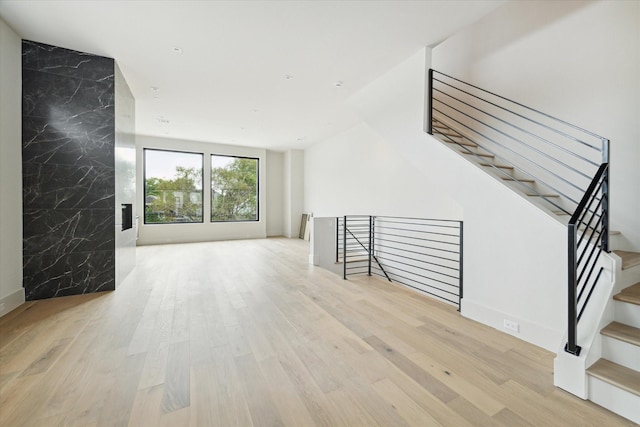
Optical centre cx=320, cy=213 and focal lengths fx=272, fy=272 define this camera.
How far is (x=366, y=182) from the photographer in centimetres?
626

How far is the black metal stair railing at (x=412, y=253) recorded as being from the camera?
4195mm

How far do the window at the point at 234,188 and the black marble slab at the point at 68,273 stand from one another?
495 cm

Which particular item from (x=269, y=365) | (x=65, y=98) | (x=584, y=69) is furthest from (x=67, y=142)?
(x=584, y=69)

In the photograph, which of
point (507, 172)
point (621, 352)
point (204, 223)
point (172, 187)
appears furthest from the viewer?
point (204, 223)

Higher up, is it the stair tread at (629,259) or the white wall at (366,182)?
the white wall at (366,182)

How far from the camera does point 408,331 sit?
2584 millimetres

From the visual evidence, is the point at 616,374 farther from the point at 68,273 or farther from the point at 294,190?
the point at 294,190

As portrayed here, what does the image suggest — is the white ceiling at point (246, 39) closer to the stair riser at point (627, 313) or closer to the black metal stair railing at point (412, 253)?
the black metal stair railing at point (412, 253)

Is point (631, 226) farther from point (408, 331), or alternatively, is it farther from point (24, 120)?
point (24, 120)

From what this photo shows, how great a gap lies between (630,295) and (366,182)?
15.4 ft

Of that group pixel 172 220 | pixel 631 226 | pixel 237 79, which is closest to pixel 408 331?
pixel 631 226

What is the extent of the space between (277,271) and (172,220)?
503 cm

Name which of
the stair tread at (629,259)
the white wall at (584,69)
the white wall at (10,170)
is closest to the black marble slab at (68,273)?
the white wall at (10,170)

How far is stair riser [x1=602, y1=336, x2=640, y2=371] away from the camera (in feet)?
5.43
